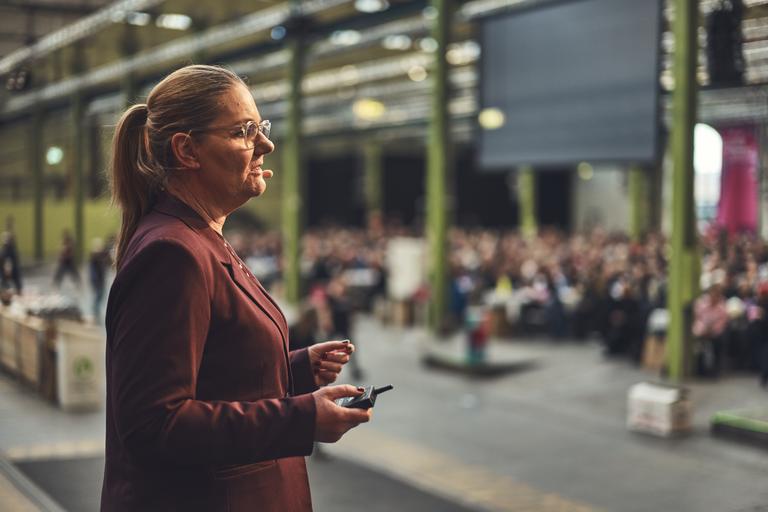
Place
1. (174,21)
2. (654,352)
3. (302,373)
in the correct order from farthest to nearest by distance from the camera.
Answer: (174,21), (654,352), (302,373)

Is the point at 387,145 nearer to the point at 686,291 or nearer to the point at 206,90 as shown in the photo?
the point at 686,291

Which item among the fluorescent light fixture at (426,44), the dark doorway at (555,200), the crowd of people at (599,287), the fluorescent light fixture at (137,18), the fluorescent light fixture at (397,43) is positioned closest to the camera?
the fluorescent light fixture at (137,18)

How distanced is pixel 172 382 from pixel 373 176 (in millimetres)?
37156

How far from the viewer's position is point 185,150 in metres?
1.61

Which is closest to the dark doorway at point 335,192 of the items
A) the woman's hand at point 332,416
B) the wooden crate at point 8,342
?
the wooden crate at point 8,342

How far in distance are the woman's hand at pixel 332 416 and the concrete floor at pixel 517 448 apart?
4629 mm

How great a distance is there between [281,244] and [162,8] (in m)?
11.8

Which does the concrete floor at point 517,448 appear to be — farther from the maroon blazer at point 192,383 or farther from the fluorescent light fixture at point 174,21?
the fluorescent light fixture at point 174,21

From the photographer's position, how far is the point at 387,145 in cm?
4034

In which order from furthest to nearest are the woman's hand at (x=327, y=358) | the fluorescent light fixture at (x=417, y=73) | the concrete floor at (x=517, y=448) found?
1. the fluorescent light fixture at (x=417, y=73)
2. the concrete floor at (x=517, y=448)
3. the woman's hand at (x=327, y=358)

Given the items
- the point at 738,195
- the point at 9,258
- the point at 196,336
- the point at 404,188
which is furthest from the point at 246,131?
the point at 404,188

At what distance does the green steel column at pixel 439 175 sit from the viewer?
14719 mm

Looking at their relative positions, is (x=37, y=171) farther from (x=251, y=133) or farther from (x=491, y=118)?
(x=491, y=118)

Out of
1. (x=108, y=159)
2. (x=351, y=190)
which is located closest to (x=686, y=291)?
(x=108, y=159)
